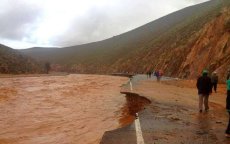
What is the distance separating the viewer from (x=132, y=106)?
21.4m

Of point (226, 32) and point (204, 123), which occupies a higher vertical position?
point (226, 32)

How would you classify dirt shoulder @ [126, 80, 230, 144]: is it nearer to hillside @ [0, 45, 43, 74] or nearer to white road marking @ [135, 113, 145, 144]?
white road marking @ [135, 113, 145, 144]

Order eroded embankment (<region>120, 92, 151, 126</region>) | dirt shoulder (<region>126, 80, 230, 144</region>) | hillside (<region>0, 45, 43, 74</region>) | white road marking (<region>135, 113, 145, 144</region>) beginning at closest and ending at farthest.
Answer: white road marking (<region>135, 113, 145, 144</region>), dirt shoulder (<region>126, 80, 230, 144</region>), eroded embankment (<region>120, 92, 151, 126</region>), hillside (<region>0, 45, 43, 74</region>)

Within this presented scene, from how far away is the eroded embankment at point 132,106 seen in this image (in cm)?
1683

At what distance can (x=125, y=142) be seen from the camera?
30.7 ft

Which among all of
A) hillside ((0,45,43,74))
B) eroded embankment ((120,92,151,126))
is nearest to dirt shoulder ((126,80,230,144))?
eroded embankment ((120,92,151,126))

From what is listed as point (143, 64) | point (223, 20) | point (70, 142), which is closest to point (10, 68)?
point (143, 64)

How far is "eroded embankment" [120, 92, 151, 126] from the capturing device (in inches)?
662

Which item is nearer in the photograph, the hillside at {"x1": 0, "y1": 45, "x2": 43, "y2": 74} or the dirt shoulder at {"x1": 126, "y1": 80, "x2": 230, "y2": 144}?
the dirt shoulder at {"x1": 126, "y1": 80, "x2": 230, "y2": 144}

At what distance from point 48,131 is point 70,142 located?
2565 mm

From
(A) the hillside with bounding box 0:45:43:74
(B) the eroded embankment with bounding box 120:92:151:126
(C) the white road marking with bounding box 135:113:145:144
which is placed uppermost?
(A) the hillside with bounding box 0:45:43:74

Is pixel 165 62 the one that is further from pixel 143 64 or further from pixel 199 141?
pixel 199 141

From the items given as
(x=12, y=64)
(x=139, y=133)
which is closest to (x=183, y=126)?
(x=139, y=133)

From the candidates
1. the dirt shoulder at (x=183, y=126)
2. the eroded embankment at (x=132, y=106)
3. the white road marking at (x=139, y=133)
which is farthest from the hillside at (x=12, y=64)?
the white road marking at (x=139, y=133)
